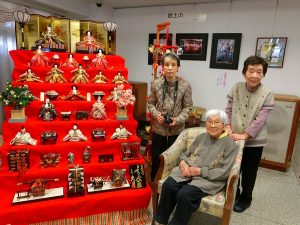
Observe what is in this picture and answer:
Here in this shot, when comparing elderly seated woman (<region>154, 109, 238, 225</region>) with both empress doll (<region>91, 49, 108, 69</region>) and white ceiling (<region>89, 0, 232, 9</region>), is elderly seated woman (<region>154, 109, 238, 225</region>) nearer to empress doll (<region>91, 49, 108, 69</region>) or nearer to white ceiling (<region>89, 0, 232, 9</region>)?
empress doll (<region>91, 49, 108, 69</region>)

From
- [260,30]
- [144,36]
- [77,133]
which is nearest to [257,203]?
[77,133]

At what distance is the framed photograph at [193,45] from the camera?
12.5ft

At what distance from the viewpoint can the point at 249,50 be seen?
3.53 metres

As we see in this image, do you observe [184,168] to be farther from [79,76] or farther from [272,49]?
[272,49]

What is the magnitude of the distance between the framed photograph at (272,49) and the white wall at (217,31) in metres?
0.06

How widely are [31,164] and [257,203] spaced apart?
7.11ft

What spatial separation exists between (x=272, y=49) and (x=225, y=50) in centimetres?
67

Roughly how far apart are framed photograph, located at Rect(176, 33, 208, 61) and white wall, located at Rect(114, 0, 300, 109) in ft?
0.26

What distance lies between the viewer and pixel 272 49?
338 centimetres

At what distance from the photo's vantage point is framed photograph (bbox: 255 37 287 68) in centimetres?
333

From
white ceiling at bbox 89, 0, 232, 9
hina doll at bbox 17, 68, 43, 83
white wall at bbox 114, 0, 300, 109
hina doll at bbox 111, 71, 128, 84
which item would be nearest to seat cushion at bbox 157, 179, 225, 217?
hina doll at bbox 111, 71, 128, 84

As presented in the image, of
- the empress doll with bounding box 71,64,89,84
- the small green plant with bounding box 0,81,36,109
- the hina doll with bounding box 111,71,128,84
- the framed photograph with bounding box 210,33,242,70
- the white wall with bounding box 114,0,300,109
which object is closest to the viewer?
the small green plant with bounding box 0,81,36,109

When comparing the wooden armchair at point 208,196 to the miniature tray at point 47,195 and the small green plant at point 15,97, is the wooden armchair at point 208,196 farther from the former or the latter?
the small green plant at point 15,97

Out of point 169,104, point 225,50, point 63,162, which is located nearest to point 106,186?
point 63,162
